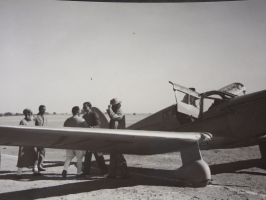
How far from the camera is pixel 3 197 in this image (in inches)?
138

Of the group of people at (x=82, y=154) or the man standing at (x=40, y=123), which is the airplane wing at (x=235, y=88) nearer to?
the group of people at (x=82, y=154)

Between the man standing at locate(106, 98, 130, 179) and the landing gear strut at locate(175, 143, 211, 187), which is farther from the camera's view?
the man standing at locate(106, 98, 130, 179)

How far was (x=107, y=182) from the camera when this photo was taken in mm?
4457

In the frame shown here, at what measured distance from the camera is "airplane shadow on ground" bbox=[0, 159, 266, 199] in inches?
145

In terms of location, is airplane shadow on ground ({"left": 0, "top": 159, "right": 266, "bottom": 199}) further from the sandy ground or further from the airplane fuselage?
the airplane fuselage

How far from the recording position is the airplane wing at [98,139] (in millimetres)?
2949

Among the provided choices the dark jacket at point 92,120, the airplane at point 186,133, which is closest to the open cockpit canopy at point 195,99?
the airplane at point 186,133

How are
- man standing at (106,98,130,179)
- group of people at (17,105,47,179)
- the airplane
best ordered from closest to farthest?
1. the airplane
2. man standing at (106,98,130,179)
3. group of people at (17,105,47,179)

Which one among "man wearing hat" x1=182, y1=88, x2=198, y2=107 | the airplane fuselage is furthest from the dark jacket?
"man wearing hat" x1=182, y1=88, x2=198, y2=107

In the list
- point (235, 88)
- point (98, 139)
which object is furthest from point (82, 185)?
point (235, 88)

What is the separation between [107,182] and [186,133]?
1.82 m

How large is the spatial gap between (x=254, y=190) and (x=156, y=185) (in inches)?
62.2

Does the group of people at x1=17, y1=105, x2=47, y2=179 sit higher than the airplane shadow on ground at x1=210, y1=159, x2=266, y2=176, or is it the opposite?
the group of people at x1=17, y1=105, x2=47, y2=179

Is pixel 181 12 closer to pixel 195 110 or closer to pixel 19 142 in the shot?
pixel 195 110
